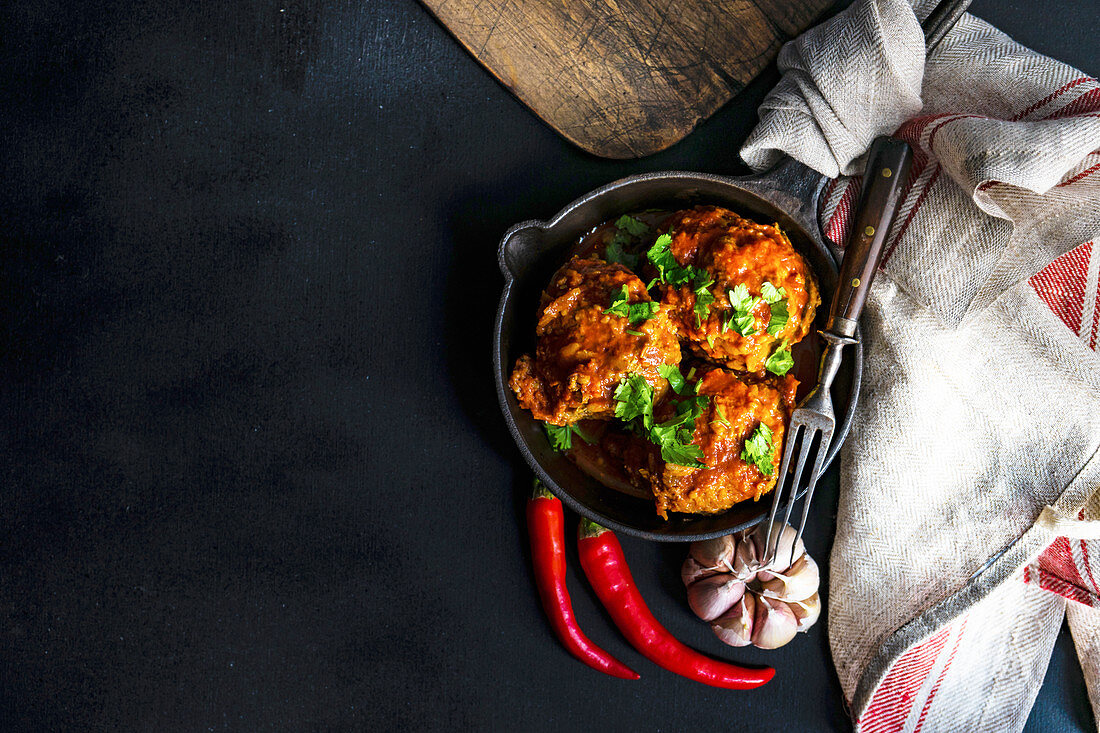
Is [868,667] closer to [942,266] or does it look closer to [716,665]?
[716,665]

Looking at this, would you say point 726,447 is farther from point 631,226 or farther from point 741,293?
point 631,226

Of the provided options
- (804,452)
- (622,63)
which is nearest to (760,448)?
(804,452)

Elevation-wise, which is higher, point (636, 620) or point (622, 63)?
point (622, 63)

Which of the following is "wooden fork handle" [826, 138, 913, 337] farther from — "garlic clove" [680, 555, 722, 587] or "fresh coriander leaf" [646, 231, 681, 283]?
"garlic clove" [680, 555, 722, 587]

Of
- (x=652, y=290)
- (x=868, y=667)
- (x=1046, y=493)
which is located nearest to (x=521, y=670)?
(x=868, y=667)

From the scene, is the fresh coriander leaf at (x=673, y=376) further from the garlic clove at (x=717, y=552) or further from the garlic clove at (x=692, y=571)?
the garlic clove at (x=692, y=571)

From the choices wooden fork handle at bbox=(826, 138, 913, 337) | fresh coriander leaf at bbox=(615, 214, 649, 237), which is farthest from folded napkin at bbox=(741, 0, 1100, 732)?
fresh coriander leaf at bbox=(615, 214, 649, 237)
